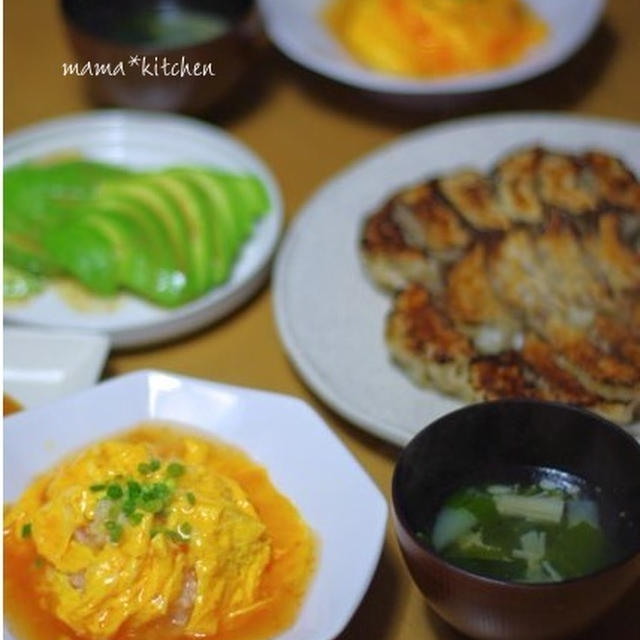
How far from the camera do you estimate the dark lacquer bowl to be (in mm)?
2398

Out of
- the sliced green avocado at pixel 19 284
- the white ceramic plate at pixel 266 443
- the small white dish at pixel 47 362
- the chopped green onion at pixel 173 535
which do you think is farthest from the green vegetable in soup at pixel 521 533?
the sliced green avocado at pixel 19 284

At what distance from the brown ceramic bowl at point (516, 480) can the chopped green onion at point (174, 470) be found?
12.5 inches

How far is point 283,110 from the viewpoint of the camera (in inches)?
104

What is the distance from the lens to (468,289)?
1.93 m

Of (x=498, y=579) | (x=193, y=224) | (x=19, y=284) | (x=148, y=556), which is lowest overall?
(x=19, y=284)

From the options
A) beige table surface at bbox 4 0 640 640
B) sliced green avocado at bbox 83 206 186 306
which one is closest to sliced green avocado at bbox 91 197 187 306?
sliced green avocado at bbox 83 206 186 306

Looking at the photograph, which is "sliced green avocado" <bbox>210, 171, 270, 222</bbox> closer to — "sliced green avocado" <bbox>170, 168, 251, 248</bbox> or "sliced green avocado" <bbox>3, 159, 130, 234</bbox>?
"sliced green avocado" <bbox>170, 168, 251, 248</bbox>

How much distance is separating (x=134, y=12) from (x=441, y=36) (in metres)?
0.74

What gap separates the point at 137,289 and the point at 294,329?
340 millimetres

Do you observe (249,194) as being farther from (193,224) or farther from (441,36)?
(441,36)

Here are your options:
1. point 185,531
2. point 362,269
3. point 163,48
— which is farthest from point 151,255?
point 185,531

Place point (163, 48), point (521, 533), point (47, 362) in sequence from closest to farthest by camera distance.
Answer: point (521, 533)
point (47, 362)
point (163, 48)

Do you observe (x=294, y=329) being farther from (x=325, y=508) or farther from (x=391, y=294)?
(x=325, y=508)

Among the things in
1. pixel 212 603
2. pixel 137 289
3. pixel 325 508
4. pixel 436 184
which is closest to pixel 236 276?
pixel 137 289
